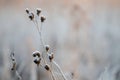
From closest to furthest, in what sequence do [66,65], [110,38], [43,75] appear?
[43,75] → [66,65] → [110,38]

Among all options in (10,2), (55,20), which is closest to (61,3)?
(55,20)

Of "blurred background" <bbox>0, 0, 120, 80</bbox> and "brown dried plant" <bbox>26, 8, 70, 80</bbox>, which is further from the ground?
"brown dried plant" <bbox>26, 8, 70, 80</bbox>

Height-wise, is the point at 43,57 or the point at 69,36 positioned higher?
the point at 43,57

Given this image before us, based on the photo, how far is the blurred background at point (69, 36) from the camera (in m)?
2.34

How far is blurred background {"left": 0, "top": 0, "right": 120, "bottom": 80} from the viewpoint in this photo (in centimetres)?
234

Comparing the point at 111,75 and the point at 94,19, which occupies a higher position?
the point at 111,75

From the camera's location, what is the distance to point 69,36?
10.9 ft

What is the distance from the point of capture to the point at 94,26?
379cm

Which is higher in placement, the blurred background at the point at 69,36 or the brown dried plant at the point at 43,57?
the brown dried plant at the point at 43,57

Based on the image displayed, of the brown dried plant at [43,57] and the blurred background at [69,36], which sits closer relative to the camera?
the brown dried plant at [43,57]

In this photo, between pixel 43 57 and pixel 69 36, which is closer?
pixel 43 57

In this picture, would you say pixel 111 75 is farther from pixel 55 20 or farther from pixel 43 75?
pixel 55 20

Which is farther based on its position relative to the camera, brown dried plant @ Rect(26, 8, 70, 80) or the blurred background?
the blurred background

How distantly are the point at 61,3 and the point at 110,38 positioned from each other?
0.60 metres
